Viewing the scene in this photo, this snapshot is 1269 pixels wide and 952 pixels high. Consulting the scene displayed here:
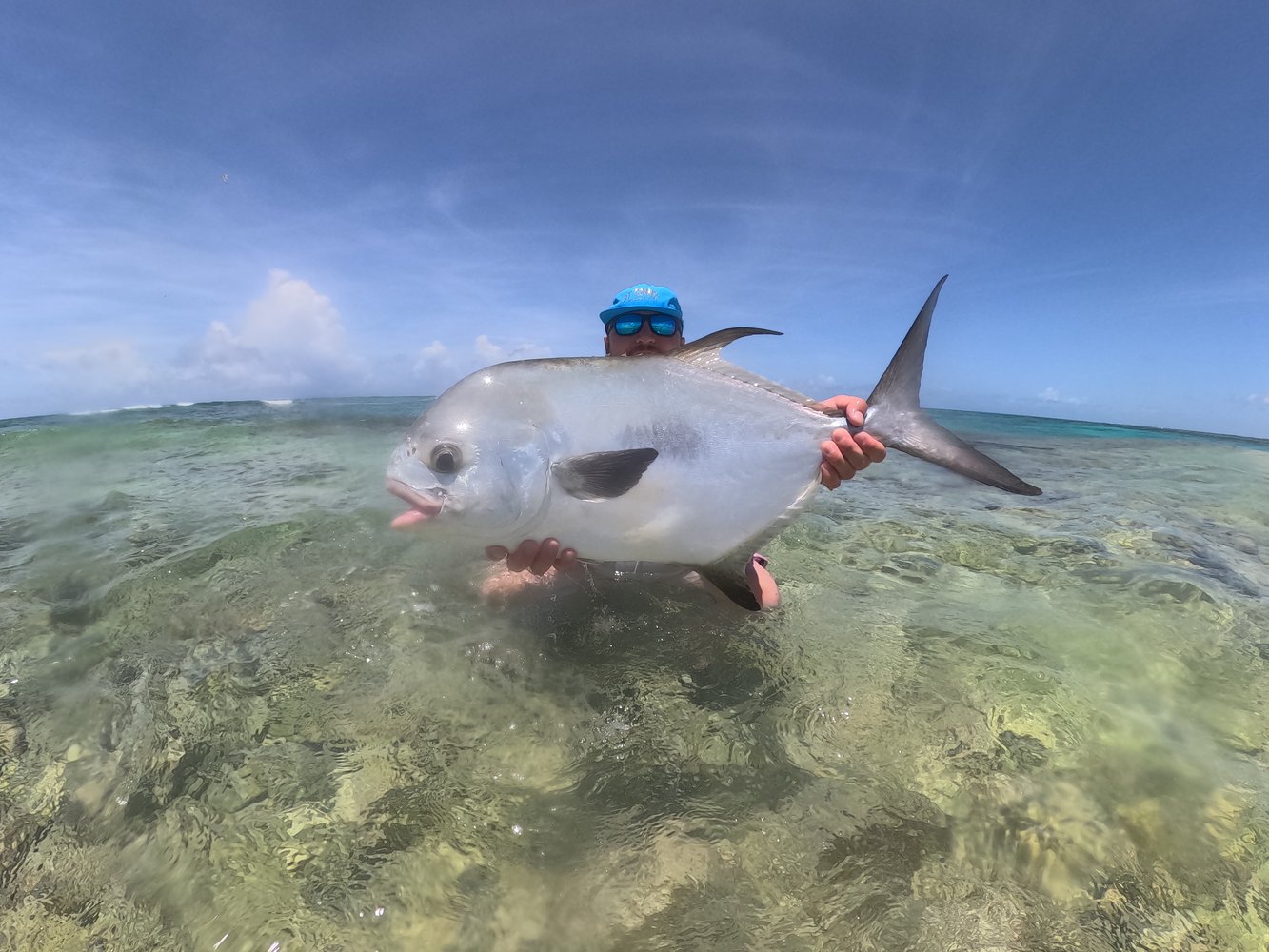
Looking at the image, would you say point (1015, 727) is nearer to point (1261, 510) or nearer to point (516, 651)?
point (516, 651)

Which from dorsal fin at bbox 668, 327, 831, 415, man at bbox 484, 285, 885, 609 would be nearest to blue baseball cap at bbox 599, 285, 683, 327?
man at bbox 484, 285, 885, 609

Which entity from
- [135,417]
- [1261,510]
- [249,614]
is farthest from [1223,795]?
[135,417]

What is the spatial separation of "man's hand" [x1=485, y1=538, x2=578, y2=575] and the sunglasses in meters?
2.07

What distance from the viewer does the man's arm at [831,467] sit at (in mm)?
2498

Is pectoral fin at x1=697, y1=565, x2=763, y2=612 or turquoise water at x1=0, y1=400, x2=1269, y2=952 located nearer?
turquoise water at x1=0, y1=400, x2=1269, y2=952

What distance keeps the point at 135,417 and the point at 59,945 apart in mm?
21327

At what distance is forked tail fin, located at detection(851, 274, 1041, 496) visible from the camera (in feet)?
8.17

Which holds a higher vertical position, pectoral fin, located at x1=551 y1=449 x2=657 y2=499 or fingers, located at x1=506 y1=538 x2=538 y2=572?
pectoral fin, located at x1=551 y1=449 x2=657 y2=499

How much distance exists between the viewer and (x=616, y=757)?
7.25ft

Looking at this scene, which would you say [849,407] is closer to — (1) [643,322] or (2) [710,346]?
(2) [710,346]

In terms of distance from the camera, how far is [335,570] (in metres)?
3.95

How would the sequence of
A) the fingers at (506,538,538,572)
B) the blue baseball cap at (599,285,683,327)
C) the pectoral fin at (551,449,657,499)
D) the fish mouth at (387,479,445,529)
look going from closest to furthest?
the fish mouth at (387,479,445,529)
the pectoral fin at (551,449,657,499)
the fingers at (506,538,538,572)
the blue baseball cap at (599,285,683,327)

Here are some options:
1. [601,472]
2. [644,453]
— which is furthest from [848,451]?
[601,472]

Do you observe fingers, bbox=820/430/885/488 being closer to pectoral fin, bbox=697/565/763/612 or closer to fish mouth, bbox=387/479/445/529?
pectoral fin, bbox=697/565/763/612
